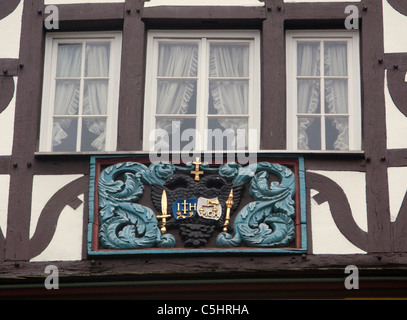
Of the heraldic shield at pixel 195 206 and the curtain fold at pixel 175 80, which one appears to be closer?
the heraldic shield at pixel 195 206

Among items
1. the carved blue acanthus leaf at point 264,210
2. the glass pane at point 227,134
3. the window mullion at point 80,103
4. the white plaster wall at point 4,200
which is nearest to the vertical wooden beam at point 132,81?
the window mullion at point 80,103

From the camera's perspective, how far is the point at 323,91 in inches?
532

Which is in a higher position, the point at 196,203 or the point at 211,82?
the point at 211,82

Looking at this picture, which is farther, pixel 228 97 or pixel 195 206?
pixel 228 97

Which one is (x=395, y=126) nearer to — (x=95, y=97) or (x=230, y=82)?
(x=230, y=82)

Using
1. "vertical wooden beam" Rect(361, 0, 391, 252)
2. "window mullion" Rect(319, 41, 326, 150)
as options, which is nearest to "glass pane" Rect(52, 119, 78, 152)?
"window mullion" Rect(319, 41, 326, 150)

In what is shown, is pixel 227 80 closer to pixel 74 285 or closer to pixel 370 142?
pixel 370 142

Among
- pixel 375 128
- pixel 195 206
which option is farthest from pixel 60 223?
pixel 375 128

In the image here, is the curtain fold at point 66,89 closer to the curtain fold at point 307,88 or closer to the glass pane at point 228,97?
the glass pane at point 228,97

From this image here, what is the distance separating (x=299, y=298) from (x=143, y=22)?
3.18 m

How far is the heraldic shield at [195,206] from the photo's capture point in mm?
12664

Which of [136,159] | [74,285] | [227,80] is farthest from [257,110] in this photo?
[74,285]

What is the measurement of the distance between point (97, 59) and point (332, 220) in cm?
290
